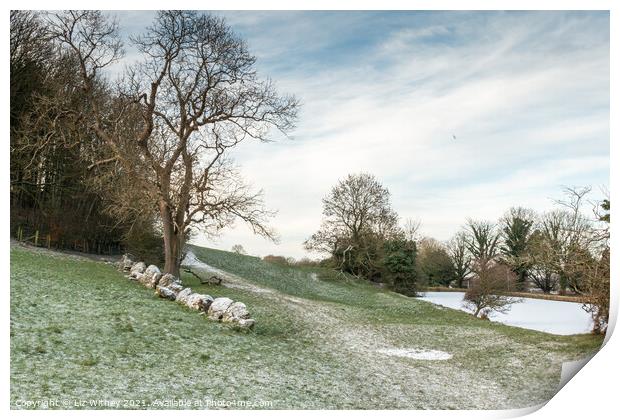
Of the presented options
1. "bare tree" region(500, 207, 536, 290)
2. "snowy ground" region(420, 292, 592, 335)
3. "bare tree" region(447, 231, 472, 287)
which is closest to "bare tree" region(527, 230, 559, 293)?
"bare tree" region(500, 207, 536, 290)

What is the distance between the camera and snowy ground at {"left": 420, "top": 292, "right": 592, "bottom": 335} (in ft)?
23.5

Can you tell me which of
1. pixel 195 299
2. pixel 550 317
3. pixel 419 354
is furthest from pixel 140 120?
pixel 550 317

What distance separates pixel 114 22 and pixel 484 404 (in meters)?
7.33

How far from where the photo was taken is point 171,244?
14094 millimetres

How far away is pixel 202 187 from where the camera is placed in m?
12.9

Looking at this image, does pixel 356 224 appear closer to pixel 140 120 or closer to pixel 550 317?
pixel 140 120

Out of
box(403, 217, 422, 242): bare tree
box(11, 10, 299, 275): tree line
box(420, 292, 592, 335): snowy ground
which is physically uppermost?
box(11, 10, 299, 275): tree line

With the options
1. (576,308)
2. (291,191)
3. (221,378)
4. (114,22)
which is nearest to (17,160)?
(114,22)

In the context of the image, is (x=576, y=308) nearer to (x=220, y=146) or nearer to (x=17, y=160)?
(x=220, y=146)

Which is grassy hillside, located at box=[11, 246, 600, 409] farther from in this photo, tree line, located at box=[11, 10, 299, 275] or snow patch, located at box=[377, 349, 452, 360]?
tree line, located at box=[11, 10, 299, 275]

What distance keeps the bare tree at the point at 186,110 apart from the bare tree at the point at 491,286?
3.31m

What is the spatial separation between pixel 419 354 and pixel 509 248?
198cm

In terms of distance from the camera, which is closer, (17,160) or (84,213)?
(17,160)

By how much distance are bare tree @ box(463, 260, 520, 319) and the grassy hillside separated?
530mm
